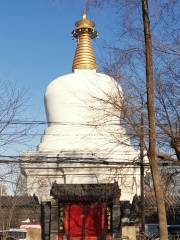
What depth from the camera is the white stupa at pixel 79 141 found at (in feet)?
75.8

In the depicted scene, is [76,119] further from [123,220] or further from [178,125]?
[178,125]

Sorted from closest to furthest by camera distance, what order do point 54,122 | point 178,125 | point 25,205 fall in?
point 178,125 → point 54,122 → point 25,205

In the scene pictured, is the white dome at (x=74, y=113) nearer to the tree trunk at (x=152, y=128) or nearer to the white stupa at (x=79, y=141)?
the white stupa at (x=79, y=141)

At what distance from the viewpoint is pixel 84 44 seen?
99.1ft

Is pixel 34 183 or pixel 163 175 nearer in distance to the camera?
pixel 163 175

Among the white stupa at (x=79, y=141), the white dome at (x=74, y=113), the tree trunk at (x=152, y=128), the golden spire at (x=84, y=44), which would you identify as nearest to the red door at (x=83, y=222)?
the white stupa at (x=79, y=141)

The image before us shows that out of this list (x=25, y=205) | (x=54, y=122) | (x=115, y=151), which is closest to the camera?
(x=115, y=151)

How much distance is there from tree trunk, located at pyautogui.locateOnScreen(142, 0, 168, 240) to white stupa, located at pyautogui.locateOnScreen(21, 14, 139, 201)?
33.1 ft

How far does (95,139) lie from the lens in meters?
25.0

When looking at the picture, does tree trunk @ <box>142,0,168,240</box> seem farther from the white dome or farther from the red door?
the white dome

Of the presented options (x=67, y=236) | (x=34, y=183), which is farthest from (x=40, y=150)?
(x=67, y=236)

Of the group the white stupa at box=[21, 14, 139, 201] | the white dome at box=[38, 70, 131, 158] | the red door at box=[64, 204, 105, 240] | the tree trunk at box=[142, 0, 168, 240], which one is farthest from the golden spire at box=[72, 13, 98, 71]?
the tree trunk at box=[142, 0, 168, 240]

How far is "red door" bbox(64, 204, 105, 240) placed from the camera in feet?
65.5

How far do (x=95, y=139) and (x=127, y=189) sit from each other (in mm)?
2965
